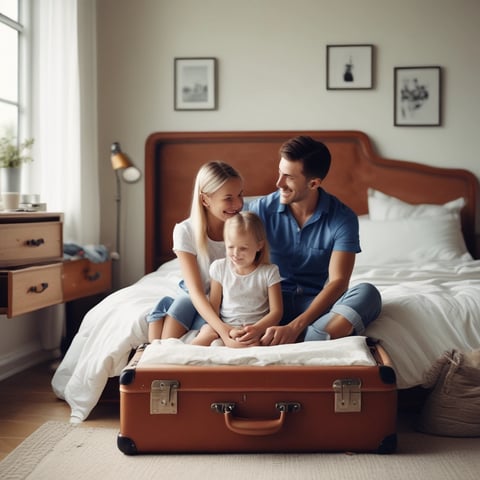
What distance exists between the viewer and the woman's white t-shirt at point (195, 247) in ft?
8.36

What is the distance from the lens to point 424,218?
12.9 ft

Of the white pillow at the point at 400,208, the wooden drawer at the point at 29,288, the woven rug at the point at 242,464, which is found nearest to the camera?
the woven rug at the point at 242,464

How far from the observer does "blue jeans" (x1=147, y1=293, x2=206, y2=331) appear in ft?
8.15

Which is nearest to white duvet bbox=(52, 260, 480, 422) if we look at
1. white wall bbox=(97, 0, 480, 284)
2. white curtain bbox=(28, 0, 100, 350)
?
white curtain bbox=(28, 0, 100, 350)

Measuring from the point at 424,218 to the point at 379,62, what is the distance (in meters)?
1.10

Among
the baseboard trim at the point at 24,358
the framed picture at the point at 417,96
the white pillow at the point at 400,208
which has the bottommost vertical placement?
the baseboard trim at the point at 24,358

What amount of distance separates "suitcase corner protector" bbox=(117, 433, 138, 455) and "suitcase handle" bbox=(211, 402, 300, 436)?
0.29 meters

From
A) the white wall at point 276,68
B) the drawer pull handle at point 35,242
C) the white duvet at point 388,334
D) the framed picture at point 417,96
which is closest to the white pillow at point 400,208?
the white wall at point 276,68

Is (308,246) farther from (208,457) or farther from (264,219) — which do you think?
(208,457)

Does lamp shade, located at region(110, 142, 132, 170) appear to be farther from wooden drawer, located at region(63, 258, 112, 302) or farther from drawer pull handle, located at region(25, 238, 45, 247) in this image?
drawer pull handle, located at region(25, 238, 45, 247)

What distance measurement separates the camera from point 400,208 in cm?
411

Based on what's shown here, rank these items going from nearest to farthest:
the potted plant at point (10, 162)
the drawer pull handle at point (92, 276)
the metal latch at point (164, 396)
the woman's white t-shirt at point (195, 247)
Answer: the metal latch at point (164, 396)
the woman's white t-shirt at point (195, 247)
the potted plant at point (10, 162)
the drawer pull handle at point (92, 276)

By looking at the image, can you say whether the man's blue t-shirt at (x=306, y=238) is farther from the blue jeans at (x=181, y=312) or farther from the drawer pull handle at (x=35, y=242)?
the drawer pull handle at (x=35, y=242)

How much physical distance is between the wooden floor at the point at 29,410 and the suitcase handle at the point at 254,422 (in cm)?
61
